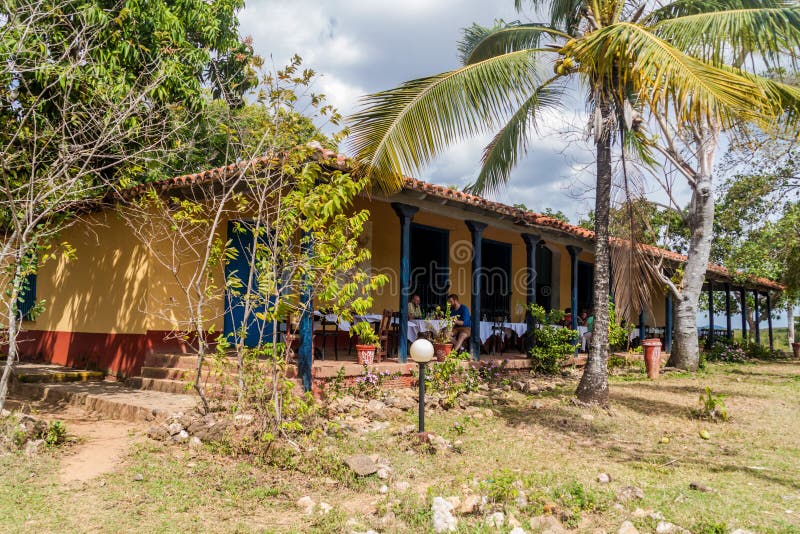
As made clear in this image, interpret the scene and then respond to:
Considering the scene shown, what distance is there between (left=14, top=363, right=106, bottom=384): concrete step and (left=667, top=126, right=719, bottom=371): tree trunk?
11.7m

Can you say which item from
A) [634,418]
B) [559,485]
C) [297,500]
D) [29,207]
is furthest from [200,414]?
[634,418]

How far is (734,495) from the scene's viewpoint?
463 centimetres

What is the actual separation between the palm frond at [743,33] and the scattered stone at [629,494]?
14.7 ft

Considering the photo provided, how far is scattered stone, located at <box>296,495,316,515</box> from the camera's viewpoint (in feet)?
13.9

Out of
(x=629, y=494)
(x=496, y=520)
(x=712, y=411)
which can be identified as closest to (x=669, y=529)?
(x=629, y=494)

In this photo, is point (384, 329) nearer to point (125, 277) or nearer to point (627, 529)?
point (125, 277)

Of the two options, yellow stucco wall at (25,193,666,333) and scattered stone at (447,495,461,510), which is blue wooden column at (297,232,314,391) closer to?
yellow stucco wall at (25,193,666,333)

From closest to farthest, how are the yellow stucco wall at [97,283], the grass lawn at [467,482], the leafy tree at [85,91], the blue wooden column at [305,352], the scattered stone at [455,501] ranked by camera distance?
the grass lawn at [467,482] < the scattered stone at [455,501] < the leafy tree at [85,91] < the blue wooden column at [305,352] < the yellow stucco wall at [97,283]

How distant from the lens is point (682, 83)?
548 cm

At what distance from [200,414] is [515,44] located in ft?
21.5

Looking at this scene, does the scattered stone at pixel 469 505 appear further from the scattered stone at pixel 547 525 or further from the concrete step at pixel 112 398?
the concrete step at pixel 112 398

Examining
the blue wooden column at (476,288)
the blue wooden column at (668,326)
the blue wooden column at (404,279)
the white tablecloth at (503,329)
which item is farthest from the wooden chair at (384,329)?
the blue wooden column at (668,326)

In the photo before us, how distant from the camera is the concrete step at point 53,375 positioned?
843cm

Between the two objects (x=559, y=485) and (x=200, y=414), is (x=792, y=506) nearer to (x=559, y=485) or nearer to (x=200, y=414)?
(x=559, y=485)
